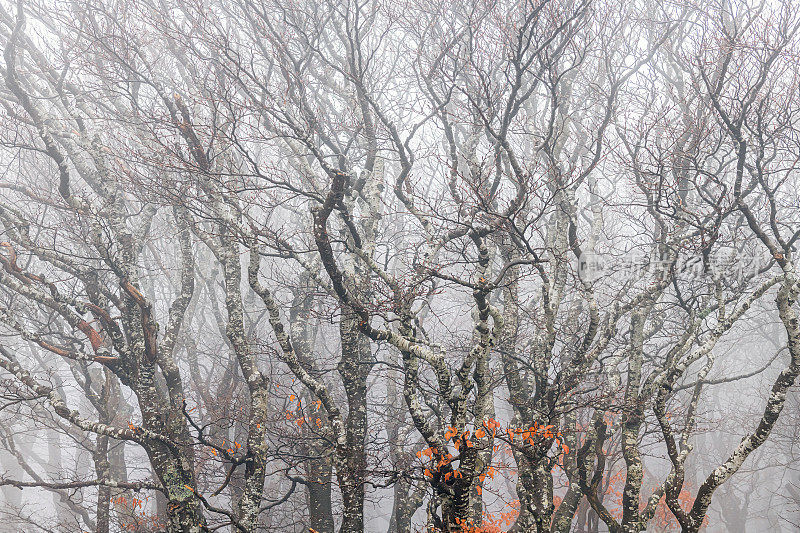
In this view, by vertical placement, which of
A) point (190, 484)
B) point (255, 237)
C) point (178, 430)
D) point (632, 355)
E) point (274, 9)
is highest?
point (274, 9)

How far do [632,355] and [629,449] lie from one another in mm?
1479

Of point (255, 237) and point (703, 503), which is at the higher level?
point (255, 237)

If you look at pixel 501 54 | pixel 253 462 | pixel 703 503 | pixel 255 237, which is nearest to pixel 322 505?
pixel 253 462

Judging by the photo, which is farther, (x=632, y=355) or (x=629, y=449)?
(x=632, y=355)

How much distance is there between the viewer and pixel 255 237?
666 cm

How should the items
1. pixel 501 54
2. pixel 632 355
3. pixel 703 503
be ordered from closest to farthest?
pixel 703 503 < pixel 632 355 < pixel 501 54

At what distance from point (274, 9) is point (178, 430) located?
7.15 metres

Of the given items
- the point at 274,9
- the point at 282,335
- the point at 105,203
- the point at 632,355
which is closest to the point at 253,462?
the point at 282,335

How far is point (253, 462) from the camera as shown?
7.11 m

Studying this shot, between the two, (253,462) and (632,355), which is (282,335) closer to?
(253,462)

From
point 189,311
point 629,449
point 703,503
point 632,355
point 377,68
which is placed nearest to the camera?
point 703,503

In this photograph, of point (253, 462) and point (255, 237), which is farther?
point (253, 462)

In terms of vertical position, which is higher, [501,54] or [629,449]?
Result: [501,54]

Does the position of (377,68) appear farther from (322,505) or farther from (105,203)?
(322,505)
